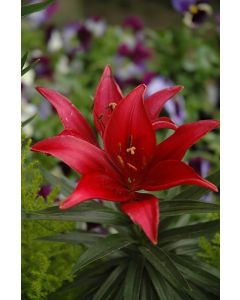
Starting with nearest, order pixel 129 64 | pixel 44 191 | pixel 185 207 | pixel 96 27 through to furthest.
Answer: pixel 185 207, pixel 44 191, pixel 129 64, pixel 96 27

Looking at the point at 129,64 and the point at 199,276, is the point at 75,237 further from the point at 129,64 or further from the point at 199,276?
the point at 129,64

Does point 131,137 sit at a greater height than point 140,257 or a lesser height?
greater

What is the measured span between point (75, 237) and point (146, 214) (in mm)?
272

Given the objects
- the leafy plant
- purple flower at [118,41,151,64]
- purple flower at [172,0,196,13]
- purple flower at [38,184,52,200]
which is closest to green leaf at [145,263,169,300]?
the leafy plant

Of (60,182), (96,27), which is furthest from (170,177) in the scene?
(96,27)

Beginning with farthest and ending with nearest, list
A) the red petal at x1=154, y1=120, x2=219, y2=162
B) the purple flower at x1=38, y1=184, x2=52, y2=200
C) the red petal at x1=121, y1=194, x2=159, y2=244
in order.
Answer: the purple flower at x1=38, y1=184, x2=52, y2=200 < the red petal at x1=154, y1=120, x2=219, y2=162 < the red petal at x1=121, y1=194, x2=159, y2=244

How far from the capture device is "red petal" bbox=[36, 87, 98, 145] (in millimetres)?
826

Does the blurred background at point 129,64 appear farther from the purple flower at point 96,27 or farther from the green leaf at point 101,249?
the green leaf at point 101,249

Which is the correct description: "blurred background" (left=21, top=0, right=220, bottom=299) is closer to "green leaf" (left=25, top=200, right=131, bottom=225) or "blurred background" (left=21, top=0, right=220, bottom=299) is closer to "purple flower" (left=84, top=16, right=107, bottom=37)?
"purple flower" (left=84, top=16, right=107, bottom=37)

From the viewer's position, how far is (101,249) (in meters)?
0.83

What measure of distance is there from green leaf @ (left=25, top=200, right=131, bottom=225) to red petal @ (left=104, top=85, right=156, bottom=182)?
0.33 ft
